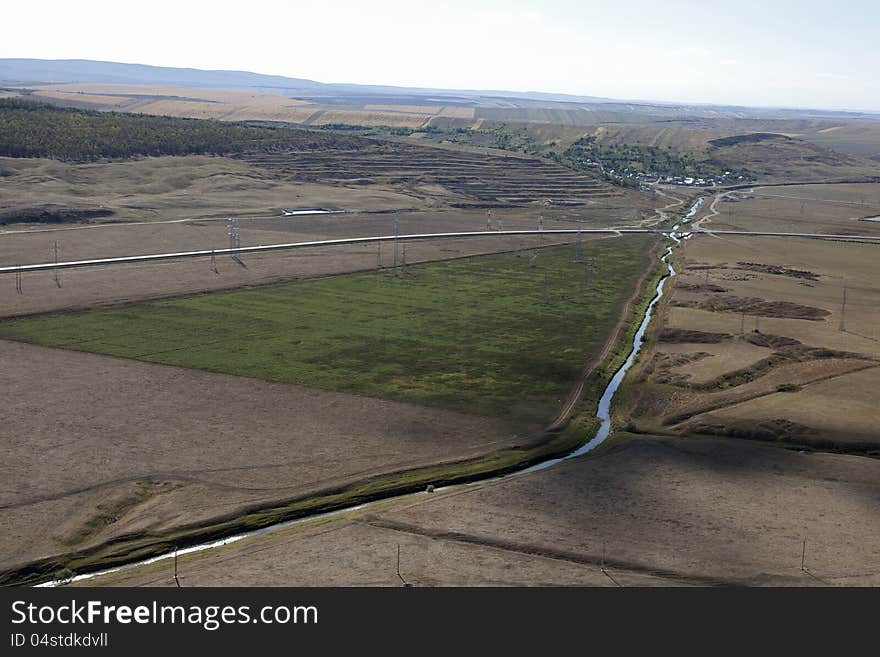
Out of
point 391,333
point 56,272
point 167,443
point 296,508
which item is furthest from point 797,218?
point 296,508

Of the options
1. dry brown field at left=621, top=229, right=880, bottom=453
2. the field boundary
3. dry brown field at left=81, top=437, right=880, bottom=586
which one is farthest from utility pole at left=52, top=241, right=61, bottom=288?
dry brown field at left=81, top=437, right=880, bottom=586

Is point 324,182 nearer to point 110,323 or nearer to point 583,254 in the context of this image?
point 583,254

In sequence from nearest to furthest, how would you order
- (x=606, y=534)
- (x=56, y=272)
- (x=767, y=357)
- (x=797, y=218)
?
(x=606, y=534) → (x=767, y=357) → (x=56, y=272) → (x=797, y=218)

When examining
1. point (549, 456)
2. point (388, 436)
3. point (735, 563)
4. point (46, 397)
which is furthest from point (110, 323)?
point (735, 563)

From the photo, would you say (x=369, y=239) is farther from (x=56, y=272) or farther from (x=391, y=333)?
(x=391, y=333)

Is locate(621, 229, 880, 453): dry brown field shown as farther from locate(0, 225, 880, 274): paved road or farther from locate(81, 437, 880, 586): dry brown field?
locate(0, 225, 880, 274): paved road

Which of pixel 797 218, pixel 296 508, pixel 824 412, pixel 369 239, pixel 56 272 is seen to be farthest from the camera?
pixel 797 218

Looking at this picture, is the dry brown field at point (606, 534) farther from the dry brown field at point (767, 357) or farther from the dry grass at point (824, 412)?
the dry brown field at point (767, 357)

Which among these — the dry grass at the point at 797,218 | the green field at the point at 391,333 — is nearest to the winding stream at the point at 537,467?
the green field at the point at 391,333
